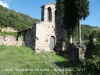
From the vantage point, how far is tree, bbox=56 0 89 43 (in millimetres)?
21059

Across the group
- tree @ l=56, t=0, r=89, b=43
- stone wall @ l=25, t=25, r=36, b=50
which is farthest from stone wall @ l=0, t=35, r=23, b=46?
tree @ l=56, t=0, r=89, b=43

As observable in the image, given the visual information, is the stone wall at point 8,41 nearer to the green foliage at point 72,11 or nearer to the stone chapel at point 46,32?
the stone chapel at point 46,32

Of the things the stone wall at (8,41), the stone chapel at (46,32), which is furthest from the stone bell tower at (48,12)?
the stone wall at (8,41)

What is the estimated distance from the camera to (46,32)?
24.2m

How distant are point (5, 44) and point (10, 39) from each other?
3.07 feet

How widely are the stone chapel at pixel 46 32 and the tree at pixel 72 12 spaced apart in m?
1.07

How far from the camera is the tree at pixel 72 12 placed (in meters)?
21.1

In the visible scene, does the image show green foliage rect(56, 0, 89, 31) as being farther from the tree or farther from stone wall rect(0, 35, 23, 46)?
stone wall rect(0, 35, 23, 46)

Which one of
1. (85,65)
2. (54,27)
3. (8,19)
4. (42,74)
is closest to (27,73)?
(42,74)

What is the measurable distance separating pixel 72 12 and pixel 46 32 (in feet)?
14.8

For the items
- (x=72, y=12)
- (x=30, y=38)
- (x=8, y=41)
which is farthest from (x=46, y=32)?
(x=8, y=41)

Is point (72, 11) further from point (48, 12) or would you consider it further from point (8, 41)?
point (8, 41)

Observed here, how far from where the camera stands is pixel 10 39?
76.9 ft

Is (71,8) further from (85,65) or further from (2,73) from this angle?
(2,73)
